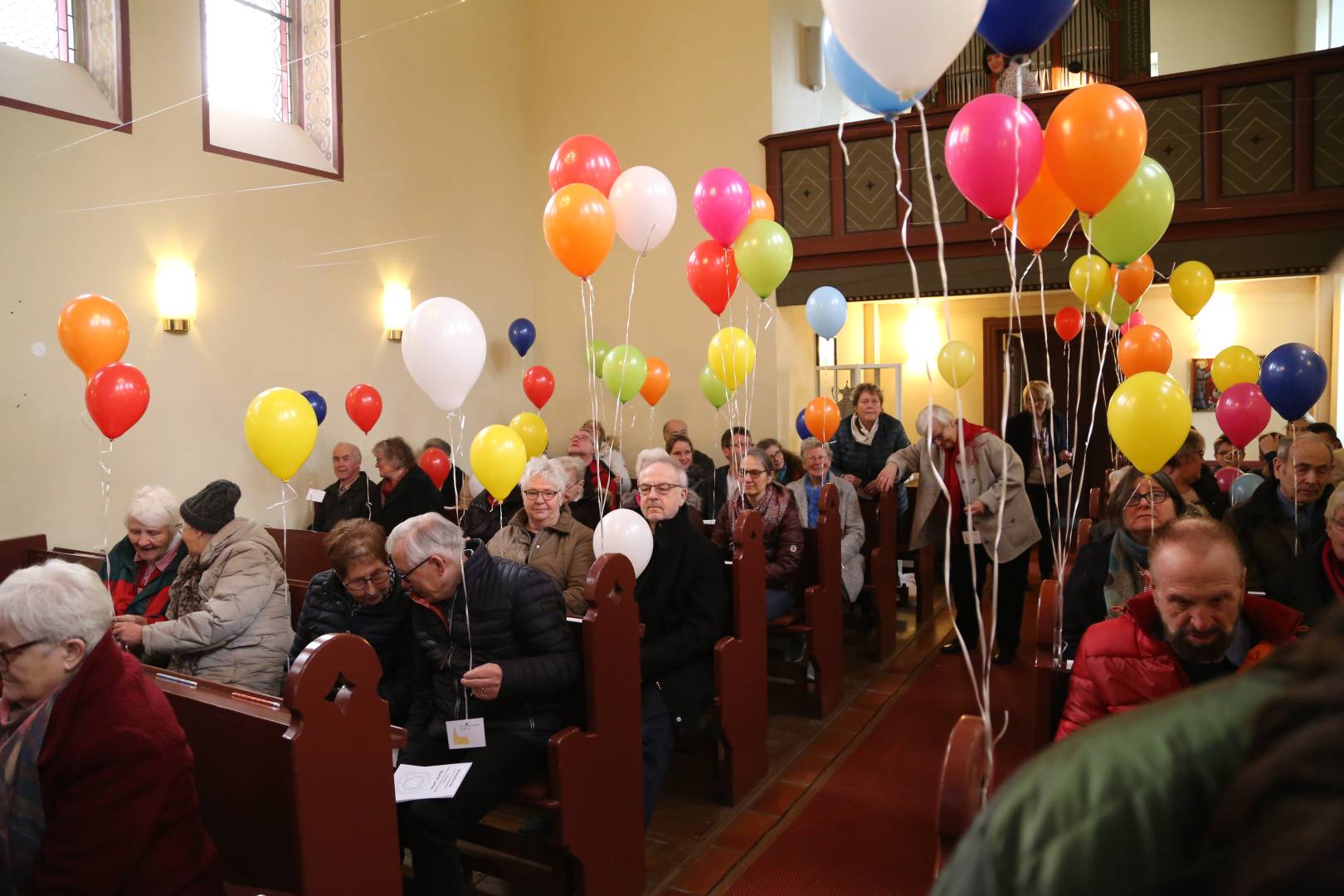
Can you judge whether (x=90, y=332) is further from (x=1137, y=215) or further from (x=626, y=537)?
(x=1137, y=215)

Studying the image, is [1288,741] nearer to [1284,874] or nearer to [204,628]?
[1284,874]

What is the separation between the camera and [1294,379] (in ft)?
13.4

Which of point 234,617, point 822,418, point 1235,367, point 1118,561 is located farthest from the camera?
point 822,418

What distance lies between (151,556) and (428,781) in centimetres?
192

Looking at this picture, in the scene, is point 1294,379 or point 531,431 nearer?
point 1294,379

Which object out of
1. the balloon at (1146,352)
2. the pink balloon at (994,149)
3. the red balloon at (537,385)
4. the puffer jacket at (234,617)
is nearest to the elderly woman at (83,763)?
the puffer jacket at (234,617)

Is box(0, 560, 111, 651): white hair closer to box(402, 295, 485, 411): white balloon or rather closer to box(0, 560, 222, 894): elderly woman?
box(0, 560, 222, 894): elderly woman

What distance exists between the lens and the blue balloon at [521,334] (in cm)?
940

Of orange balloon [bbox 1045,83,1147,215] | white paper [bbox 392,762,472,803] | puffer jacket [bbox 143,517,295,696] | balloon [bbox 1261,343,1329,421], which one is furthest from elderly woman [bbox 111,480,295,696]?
balloon [bbox 1261,343,1329,421]

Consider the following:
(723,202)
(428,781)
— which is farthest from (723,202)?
(428,781)

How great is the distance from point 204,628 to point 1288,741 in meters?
3.47

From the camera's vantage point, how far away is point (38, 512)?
5562 millimetres

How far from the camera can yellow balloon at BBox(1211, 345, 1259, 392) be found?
18.4 ft

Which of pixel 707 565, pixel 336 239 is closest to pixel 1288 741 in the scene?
pixel 707 565
